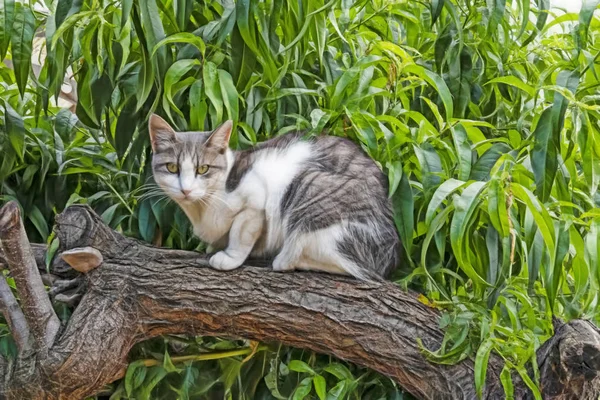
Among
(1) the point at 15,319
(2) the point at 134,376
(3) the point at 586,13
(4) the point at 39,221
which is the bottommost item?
(2) the point at 134,376

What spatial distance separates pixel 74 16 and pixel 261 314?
25.3 inches

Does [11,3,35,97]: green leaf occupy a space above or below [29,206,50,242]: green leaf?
above

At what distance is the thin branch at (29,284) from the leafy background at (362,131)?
7.7 inches

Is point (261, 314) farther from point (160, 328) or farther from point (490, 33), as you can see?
point (490, 33)

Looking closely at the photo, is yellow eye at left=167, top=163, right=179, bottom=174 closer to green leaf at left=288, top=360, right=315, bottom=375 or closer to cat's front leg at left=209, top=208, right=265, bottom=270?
cat's front leg at left=209, top=208, right=265, bottom=270

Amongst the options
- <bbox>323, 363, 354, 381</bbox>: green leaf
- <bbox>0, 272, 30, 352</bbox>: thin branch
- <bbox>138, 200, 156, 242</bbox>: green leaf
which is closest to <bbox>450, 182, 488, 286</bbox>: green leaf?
<bbox>323, 363, 354, 381</bbox>: green leaf

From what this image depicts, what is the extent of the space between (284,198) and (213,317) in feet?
0.90

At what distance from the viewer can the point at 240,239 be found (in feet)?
5.21

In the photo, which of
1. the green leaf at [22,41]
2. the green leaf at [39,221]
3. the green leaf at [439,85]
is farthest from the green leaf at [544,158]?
the green leaf at [39,221]

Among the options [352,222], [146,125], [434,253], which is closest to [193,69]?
[146,125]

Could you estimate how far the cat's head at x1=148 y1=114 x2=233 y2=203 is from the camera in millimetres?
1578

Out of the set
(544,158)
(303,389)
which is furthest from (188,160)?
(544,158)

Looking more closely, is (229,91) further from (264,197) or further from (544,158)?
(544,158)

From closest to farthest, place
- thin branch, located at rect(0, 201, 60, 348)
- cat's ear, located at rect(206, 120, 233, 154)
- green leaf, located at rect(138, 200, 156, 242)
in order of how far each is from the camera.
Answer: thin branch, located at rect(0, 201, 60, 348) → cat's ear, located at rect(206, 120, 233, 154) → green leaf, located at rect(138, 200, 156, 242)
